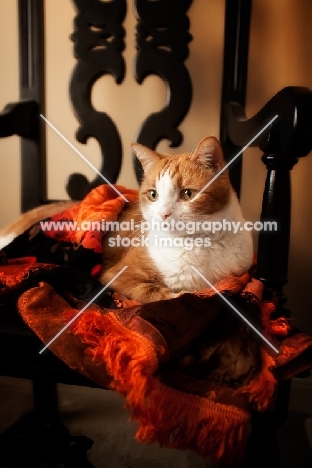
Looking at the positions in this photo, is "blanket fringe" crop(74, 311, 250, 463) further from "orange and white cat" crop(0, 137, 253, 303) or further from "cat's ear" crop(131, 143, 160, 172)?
"cat's ear" crop(131, 143, 160, 172)

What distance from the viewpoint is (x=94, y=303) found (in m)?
0.67

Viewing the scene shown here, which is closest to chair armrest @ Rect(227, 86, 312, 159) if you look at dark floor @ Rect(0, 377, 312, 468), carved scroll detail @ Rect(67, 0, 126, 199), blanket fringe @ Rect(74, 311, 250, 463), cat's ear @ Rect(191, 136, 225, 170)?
cat's ear @ Rect(191, 136, 225, 170)

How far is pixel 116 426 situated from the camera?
1120 millimetres

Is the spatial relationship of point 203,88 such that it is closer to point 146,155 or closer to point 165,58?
point 165,58

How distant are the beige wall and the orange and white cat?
40cm

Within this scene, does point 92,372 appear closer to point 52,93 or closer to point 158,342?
point 158,342

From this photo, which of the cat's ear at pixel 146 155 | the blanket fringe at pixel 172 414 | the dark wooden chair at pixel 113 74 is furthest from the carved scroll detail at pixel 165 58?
the blanket fringe at pixel 172 414

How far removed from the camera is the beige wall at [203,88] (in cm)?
109

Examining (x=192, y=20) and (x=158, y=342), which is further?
(x=192, y=20)

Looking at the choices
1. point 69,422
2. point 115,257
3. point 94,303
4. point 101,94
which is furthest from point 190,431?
point 101,94

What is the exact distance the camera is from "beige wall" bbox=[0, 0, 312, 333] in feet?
3.59

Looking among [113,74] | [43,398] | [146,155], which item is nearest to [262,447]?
[146,155]

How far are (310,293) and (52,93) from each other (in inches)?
35.8

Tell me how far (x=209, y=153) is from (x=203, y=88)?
0.46 metres
